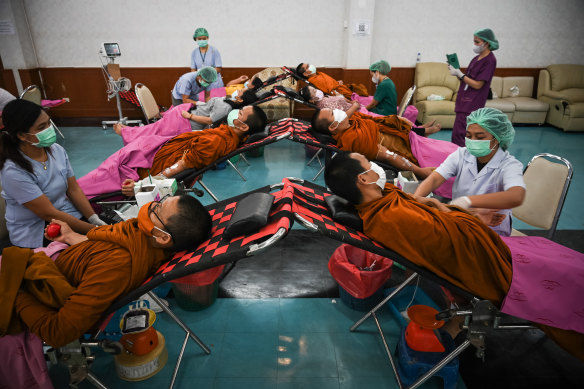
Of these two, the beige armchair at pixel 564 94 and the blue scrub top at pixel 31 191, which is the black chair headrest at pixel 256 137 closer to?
the blue scrub top at pixel 31 191

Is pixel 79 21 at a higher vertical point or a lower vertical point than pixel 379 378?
higher

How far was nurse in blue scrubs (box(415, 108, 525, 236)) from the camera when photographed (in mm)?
2020

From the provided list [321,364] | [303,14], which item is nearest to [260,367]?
[321,364]

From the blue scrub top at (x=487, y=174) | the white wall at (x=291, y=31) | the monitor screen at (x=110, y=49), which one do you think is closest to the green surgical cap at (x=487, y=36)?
the blue scrub top at (x=487, y=174)

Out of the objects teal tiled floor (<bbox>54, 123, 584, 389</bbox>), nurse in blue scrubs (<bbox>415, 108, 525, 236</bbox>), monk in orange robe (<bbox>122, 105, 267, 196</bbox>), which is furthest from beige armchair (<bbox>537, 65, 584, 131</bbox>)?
teal tiled floor (<bbox>54, 123, 584, 389</bbox>)

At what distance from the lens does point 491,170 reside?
2.18 meters

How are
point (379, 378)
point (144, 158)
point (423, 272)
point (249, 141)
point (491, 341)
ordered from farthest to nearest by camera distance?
point (249, 141) < point (144, 158) < point (491, 341) < point (379, 378) < point (423, 272)

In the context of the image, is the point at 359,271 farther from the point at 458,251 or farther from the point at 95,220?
the point at 95,220

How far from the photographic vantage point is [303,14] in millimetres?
6844

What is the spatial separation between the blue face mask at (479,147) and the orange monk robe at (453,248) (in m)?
0.72

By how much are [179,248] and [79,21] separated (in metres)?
7.30

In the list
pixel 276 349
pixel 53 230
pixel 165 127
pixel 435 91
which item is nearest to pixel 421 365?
pixel 276 349

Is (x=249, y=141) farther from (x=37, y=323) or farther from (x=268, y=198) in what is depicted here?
(x=37, y=323)

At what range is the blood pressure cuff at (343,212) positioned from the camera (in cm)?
175
